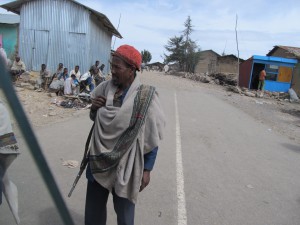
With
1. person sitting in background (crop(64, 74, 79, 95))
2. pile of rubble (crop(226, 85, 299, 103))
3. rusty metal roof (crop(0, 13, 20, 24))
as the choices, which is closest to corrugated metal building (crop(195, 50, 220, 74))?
pile of rubble (crop(226, 85, 299, 103))

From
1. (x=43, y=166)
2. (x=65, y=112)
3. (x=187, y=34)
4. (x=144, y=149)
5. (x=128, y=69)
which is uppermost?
(x=187, y=34)

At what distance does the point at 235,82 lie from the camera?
125 feet

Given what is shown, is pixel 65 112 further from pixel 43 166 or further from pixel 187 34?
pixel 187 34

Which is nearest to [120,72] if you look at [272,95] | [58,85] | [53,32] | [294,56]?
[58,85]

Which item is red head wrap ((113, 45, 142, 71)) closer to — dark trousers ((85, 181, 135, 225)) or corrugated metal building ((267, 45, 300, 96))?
dark trousers ((85, 181, 135, 225))

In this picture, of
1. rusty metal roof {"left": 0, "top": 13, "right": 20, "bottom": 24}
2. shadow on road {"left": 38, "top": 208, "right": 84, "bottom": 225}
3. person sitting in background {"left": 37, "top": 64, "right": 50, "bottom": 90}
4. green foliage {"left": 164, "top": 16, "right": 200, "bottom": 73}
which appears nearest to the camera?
shadow on road {"left": 38, "top": 208, "right": 84, "bottom": 225}

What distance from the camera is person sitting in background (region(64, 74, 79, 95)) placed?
45.9ft

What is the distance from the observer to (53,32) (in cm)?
2039

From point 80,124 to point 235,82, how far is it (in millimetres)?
30781

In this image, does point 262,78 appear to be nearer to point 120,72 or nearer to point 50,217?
point 120,72

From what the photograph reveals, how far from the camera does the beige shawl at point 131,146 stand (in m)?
2.72

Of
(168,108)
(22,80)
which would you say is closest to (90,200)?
(168,108)

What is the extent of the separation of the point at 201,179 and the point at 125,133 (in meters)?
3.17

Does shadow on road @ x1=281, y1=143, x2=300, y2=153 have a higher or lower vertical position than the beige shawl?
lower
